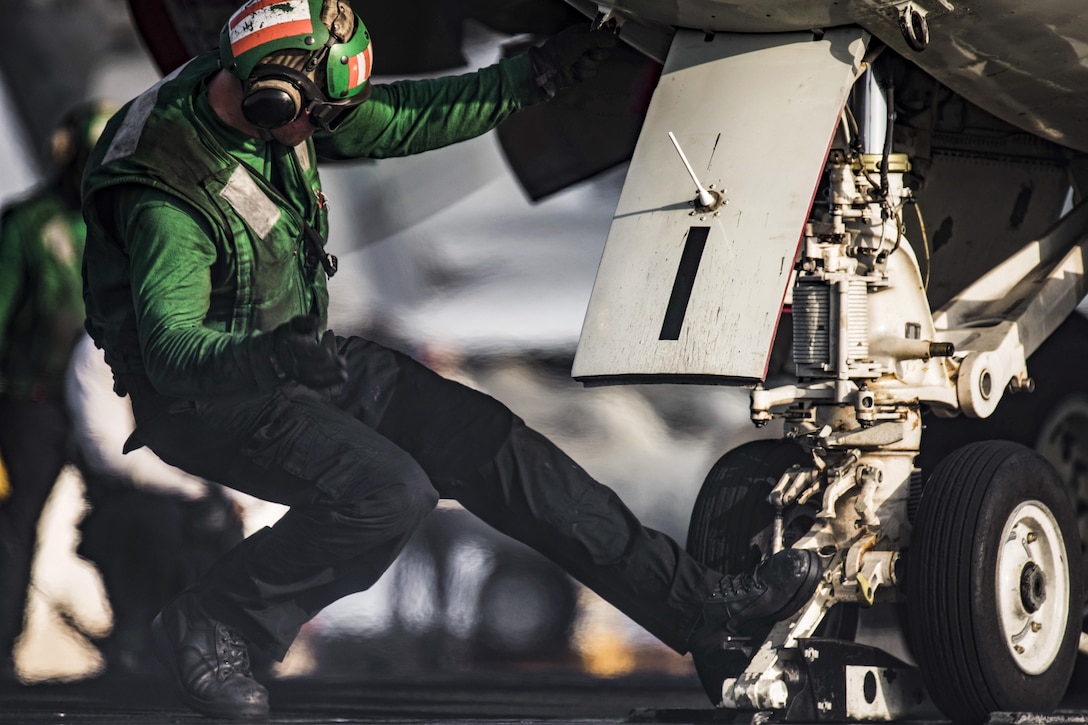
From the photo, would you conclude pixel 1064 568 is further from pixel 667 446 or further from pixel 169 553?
pixel 169 553

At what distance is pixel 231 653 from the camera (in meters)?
4.62

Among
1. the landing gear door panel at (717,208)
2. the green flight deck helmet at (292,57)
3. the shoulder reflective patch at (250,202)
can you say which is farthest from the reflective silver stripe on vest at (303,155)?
the landing gear door panel at (717,208)

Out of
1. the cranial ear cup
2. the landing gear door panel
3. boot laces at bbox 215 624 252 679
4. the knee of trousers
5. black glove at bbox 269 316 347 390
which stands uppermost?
the cranial ear cup

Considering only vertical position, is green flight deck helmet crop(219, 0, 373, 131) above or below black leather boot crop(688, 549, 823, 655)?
above

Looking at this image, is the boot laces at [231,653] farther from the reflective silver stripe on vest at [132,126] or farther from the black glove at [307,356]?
the reflective silver stripe on vest at [132,126]

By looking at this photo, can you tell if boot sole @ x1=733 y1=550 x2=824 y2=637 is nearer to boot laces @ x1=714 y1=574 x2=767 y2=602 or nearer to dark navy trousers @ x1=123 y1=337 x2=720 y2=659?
boot laces @ x1=714 y1=574 x2=767 y2=602

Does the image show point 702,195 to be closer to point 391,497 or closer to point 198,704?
point 391,497

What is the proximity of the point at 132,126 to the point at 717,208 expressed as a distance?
2055 millimetres

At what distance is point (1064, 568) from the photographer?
15.2 ft

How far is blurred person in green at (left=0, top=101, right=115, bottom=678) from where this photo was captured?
18.4 feet

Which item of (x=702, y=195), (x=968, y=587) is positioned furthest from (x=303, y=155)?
(x=968, y=587)

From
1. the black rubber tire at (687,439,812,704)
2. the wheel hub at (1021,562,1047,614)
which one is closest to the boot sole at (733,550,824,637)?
the black rubber tire at (687,439,812,704)

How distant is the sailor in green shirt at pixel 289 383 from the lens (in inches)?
176

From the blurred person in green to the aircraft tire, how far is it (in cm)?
250
